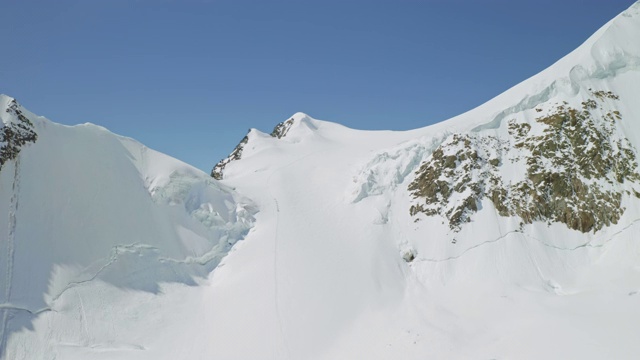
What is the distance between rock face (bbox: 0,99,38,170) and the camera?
20656mm

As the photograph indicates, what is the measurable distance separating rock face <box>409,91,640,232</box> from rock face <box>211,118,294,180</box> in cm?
2276

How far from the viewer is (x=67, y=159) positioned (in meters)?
23.5

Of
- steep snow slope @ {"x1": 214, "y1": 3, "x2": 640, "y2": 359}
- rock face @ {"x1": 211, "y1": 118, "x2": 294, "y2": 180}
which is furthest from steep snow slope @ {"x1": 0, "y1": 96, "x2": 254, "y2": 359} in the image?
rock face @ {"x1": 211, "y1": 118, "x2": 294, "y2": 180}

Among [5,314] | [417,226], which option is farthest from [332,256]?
[5,314]

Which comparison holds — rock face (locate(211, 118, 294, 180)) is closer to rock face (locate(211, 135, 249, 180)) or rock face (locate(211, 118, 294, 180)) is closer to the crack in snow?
rock face (locate(211, 135, 249, 180))

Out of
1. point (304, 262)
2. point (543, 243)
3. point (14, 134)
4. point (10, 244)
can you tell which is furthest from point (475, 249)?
point (14, 134)

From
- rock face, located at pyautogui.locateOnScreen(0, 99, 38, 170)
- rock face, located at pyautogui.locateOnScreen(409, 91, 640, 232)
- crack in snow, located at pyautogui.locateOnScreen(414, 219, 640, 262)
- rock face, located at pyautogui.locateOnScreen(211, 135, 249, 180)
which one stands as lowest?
crack in snow, located at pyautogui.locateOnScreen(414, 219, 640, 262)

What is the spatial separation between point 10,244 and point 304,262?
584 inches

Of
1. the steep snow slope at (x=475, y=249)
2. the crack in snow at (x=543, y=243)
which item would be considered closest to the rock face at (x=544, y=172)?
the steep snow slope at (x=475, y=249)

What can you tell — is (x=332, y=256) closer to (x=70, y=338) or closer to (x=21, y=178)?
(x=70, y=338)

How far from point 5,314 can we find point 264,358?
11.4m

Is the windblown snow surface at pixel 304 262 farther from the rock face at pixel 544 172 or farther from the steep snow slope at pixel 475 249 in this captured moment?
the rock face at pixel 544 172

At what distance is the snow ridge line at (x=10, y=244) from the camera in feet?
56.2

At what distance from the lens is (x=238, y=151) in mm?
46656
